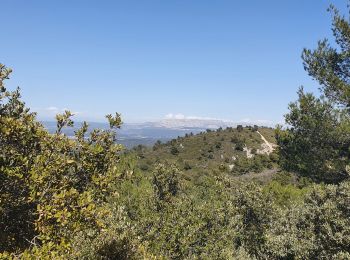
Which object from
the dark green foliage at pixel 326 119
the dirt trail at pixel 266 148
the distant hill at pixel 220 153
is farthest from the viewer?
the dirt trail at pixel 266 148

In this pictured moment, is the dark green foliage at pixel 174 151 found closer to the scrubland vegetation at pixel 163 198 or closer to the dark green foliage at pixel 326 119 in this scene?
the scrubland vegetation at pixel 163 198

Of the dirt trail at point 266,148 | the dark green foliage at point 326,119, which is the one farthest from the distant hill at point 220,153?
the dark green foliage at point 326,119

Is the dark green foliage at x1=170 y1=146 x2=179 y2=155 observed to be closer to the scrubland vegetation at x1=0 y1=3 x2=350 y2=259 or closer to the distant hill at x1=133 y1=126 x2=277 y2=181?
the distant hill at x1=133 y1=126 x2=277 y2=181

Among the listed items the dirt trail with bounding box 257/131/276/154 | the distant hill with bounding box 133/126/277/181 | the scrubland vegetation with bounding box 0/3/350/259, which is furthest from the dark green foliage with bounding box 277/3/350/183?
the dirt trail with bounding box 257/131/276/154

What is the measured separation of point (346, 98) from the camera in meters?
27.2

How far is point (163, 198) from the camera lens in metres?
39.8

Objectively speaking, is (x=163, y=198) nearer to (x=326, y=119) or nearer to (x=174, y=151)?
(x=326, y=119)

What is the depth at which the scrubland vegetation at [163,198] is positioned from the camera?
956 centimetres

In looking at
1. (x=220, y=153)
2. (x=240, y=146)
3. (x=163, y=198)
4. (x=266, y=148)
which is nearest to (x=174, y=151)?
(x=220, y=153)

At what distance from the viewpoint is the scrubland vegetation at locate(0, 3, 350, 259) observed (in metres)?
9.56

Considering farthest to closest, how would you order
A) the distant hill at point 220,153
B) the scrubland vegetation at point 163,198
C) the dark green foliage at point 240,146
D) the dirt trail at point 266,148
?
the dark green foliage at point 240,146 < the dirt trail at point 266,148 < the distant hill at point 220,153 < the scrubland vegetation at point 163,198

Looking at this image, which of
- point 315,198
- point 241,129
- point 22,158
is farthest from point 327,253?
point 241,129

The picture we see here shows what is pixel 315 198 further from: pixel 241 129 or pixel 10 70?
pixel 241 129

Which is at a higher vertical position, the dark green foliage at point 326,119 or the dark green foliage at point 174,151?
the dark green foliage at point 326,119
